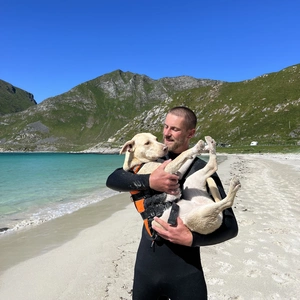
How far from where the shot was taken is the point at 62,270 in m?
6.39

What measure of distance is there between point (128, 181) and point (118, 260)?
4726 millimetres

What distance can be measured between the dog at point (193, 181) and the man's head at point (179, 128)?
11cm

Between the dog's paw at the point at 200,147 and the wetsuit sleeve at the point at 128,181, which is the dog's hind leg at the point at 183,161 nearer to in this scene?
the dog's paw at the point at 200,147

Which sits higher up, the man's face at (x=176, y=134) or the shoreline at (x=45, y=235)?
the man's face at (x=176, y=134)

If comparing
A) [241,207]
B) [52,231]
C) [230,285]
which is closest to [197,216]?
[230,285]

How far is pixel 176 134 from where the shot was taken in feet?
9.77

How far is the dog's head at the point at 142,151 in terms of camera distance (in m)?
3.05

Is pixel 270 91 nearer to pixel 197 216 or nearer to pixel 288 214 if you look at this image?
pixel 288 214

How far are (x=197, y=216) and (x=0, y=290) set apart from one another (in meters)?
5.23

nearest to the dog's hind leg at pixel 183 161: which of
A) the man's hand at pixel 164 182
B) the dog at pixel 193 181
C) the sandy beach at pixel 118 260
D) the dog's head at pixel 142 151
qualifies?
the dog at pixel 193 181

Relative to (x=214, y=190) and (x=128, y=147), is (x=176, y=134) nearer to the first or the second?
(x=128, y=147)

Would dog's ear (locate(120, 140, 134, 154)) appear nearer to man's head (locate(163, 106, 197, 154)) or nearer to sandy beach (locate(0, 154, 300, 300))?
man's head (locate(163, 106, 197, 154))

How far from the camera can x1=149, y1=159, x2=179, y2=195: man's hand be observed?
2.46 m

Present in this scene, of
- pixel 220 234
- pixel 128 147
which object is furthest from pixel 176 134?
pixel 220 234
